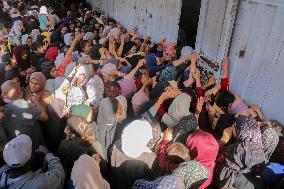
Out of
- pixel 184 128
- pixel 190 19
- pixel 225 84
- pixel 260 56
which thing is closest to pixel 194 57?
pixel 225 84

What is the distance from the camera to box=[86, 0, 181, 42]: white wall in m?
6.84

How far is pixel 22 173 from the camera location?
8.65 ft

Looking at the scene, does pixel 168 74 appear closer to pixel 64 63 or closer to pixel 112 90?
pixel 112 90

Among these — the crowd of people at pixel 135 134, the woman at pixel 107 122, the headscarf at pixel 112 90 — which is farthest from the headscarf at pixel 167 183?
the headscarf at pixel 112 90

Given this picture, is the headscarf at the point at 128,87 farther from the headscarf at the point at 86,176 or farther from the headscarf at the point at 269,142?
the headscarf at the point at 269,142

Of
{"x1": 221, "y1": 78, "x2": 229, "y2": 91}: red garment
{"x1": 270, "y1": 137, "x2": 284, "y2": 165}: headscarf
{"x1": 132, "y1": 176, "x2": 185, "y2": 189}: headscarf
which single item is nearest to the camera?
{"x1": 132, "y1": 176, "x2": 185, "y2": 189}: headscarf

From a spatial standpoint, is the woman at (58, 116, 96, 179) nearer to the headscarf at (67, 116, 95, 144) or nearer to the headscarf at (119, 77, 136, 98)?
the headscarf at (67, 116, 95, 144)

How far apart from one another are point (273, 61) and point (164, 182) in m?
2.39

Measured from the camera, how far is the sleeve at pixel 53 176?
8.59ft

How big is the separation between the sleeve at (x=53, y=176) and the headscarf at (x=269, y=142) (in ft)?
7.45

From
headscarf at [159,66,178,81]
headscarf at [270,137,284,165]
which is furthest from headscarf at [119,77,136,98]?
headscarf at [270,137,284,165]

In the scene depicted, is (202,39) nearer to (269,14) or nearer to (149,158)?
(269,14)

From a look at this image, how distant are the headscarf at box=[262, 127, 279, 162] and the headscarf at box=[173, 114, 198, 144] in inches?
31.9

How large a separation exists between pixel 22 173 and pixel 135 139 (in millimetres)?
1134
